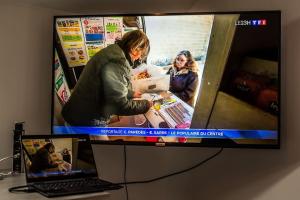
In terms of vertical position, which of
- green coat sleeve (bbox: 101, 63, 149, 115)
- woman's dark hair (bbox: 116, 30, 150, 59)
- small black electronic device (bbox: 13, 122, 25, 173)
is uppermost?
woman's dark hair (bbox: 116, 30, 150, 59)

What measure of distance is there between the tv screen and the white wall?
0.08 meters

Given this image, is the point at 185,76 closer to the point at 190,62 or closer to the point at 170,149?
the point at 190,62

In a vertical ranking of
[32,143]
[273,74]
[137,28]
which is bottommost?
[32,143]

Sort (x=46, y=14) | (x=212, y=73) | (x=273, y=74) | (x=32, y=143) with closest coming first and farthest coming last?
(x=32, y=143) → (x=273, y=74) → (x=212, y=73) → (x=46, y=14)

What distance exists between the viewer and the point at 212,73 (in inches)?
73.9

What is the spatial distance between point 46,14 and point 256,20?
1.18 meters

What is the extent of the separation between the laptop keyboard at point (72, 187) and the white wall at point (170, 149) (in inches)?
25.1

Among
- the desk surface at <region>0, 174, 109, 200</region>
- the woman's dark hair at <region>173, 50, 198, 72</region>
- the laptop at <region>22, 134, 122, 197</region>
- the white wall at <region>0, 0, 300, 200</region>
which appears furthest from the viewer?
the woman's dark hair at <region>173, 50, 198, 72</region>

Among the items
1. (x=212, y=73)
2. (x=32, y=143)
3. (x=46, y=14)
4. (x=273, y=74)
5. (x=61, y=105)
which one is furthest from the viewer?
(x=46, y=14)

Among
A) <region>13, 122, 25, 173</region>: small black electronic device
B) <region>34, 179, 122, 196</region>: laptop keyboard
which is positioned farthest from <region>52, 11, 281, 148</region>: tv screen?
<region>34, 179, 122, 196</region>: laptop keyboard

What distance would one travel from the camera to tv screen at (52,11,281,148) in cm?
180

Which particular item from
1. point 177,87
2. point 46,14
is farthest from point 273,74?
point 46,14

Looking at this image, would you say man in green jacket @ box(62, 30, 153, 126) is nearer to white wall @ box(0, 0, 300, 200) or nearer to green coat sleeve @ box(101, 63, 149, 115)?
green coat sleeve @ box(101, 63, 149, 115)

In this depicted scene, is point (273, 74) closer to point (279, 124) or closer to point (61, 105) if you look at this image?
point (279, 124)
